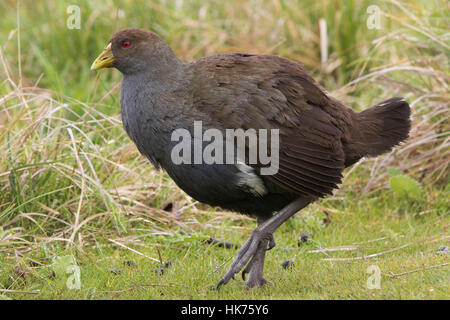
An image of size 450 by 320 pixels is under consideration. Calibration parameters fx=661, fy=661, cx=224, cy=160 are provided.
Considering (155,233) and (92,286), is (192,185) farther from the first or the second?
(155,233)

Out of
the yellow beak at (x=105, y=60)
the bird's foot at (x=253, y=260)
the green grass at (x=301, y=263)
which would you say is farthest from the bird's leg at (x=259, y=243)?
the yellow beak at (x=105, y=60)

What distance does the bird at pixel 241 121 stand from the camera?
13.4 feet

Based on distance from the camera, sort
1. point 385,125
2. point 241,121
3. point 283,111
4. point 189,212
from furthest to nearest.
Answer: point 189,212 < point 385,125 < point 283,111 < point 241,121

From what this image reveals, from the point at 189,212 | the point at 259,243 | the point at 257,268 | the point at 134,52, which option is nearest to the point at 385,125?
the point at 259,243

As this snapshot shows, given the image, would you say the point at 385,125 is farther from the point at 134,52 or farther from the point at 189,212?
the point at 189,212

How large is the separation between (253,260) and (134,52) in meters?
1.60

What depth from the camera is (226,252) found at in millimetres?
5320

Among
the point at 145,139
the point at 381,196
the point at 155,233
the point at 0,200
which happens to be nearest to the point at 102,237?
the point at 155,233

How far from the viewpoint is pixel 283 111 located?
13.8ft

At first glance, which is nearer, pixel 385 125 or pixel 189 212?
pixel 385 125

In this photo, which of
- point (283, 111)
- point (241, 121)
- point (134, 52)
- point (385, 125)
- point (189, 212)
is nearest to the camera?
point (241, 121)

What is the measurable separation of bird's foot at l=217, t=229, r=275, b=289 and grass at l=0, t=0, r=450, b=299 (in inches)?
4.2

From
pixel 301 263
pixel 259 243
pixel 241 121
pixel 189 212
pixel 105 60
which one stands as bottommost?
pixel 301 263

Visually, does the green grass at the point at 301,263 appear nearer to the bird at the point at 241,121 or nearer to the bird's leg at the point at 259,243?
the bird's leg at the point at 259,243
